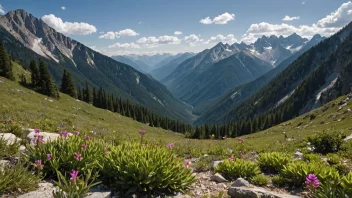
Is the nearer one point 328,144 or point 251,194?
point 251,194

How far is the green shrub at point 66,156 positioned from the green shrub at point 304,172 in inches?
238

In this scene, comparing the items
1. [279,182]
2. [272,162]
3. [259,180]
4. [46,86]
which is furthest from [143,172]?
[46,86]

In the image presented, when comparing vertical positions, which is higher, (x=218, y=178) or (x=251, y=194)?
(x=251, y=194)

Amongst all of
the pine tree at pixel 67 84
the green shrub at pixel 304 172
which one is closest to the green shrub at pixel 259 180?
the green shrub at pixel 304 172

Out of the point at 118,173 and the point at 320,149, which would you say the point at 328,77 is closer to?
the point at 320,149

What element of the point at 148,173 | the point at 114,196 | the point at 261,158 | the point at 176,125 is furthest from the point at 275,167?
the point at 176,125

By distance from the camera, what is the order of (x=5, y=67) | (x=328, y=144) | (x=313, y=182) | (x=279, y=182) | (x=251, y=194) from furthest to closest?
1. (x=5, y=67)
2. (x=328, y=144)
3. (x=279, y=182)
4. (x=251, y=194)
5. (x=313, y=182)

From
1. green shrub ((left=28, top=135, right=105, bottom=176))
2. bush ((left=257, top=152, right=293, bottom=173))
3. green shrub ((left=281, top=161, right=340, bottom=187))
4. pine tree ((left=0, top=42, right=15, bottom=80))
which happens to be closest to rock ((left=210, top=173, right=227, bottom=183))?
green shrub ((left=281, top=161, right=340, bottom=187))

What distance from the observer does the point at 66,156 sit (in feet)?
25.2

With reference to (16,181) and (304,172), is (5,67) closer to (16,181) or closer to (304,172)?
(16,181)

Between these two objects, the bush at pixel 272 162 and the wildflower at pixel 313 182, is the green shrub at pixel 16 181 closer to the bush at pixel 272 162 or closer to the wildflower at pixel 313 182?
the wildflower at pixel 313 182

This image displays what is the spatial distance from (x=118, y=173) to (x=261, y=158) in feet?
20.1

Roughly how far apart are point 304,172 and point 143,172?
16.4 ft

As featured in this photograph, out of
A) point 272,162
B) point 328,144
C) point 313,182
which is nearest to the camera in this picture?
point 313,182
